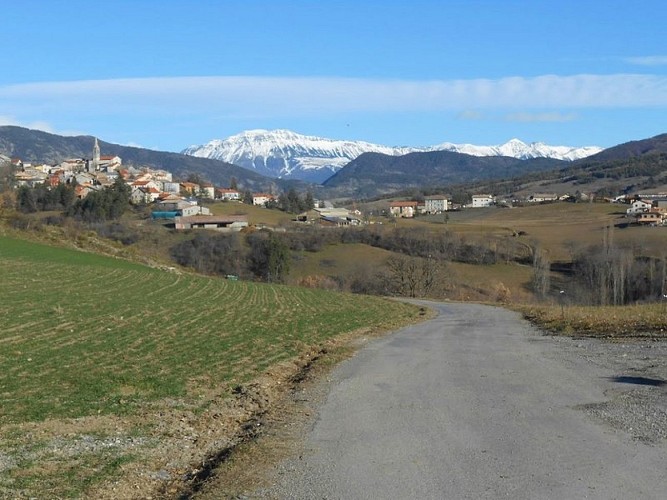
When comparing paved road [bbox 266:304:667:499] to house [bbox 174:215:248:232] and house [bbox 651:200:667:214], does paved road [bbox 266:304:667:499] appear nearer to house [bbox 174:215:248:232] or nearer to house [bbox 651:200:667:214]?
house [bbox 174:215:248:232]

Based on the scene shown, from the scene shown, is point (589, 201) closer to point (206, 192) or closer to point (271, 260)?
point (271, 260)

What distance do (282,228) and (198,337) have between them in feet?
283

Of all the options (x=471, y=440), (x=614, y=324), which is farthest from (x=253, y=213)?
(x=471, y=440)

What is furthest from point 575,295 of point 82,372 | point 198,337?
point 82,372

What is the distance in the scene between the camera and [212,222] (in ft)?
342

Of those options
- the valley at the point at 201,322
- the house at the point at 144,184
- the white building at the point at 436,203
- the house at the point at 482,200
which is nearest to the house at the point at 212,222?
the valley at the point at 201,322

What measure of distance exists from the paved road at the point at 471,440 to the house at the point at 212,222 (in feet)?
282

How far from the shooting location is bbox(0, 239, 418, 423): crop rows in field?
39.5ft

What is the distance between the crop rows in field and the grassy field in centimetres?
3

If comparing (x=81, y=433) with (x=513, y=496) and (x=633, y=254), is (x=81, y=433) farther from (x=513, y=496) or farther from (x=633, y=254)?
(x=633, y=254)

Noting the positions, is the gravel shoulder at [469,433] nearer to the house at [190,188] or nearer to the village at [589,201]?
the village at [589,201]

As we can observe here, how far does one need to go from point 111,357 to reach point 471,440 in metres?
8.36

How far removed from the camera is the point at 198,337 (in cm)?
1978

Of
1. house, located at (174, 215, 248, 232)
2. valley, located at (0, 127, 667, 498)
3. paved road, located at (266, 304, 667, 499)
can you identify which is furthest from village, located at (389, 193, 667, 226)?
paved road, located at (266, 304, 667, 499)
